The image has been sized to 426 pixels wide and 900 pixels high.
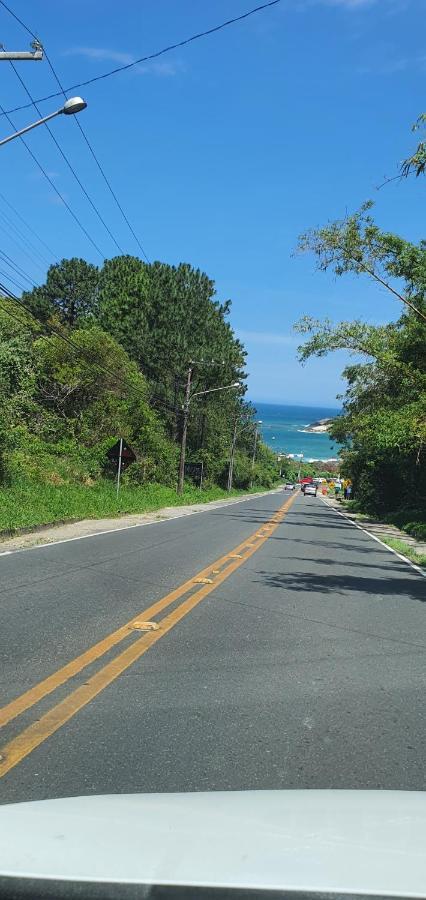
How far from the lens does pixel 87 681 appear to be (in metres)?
5.84

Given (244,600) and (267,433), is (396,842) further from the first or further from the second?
(267,433)

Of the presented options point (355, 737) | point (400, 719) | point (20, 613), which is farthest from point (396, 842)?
point (20, 613)

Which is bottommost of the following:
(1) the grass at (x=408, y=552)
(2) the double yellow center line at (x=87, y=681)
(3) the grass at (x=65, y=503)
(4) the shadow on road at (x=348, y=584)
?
(2) the double yellow center line at (x=87, y=681)

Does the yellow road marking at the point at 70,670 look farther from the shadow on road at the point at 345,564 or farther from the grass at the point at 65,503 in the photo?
the grass at the point at 65,503

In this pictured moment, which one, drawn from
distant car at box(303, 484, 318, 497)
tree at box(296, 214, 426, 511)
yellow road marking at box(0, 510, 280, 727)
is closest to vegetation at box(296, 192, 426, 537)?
tree at box(296, 214, 426, 511)

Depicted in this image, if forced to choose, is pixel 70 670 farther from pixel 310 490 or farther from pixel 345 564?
pixel 310 490

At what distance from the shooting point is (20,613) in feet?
27.5

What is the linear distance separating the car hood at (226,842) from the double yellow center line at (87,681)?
1.41m

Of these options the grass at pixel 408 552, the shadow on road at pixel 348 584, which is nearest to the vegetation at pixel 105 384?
the shadow on road at pixel 348 584

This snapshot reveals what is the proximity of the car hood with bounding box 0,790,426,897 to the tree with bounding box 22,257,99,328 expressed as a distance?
174 ft

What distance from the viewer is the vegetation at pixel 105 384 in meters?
26.7

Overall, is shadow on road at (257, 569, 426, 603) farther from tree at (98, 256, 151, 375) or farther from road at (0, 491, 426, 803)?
tree at (98, 256, 151, 375)

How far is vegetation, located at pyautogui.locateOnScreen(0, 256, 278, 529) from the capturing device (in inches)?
1049

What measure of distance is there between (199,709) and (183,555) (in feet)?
31.7
